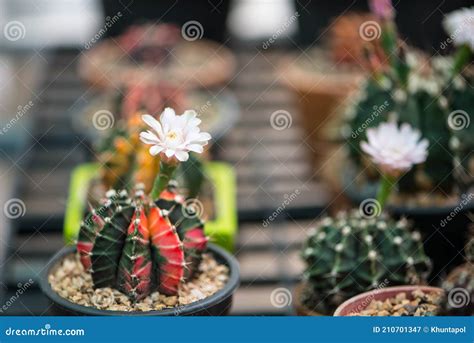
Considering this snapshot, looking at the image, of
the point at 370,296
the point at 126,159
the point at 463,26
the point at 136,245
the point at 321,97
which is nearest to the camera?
the point at 136,245

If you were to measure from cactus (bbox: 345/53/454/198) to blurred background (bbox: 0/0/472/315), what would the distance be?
0.14 metres

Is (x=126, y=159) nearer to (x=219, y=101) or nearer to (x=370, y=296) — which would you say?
(x=370, y=296)

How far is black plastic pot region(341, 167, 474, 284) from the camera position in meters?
1.50

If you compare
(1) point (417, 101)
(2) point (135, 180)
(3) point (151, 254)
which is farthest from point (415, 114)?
(3) point (151, 254)

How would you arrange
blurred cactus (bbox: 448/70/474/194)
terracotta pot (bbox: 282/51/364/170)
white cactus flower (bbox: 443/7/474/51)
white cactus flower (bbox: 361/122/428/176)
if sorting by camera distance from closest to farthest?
white cactus flower (bbox: 361/122/428/176) < white cactus flower (bbox: 443/7/474/51) < blurred cactus (bbox: 448/70/474/194) < terracotta pot (bbox: 282/51/364/170)

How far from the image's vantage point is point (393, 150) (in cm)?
134

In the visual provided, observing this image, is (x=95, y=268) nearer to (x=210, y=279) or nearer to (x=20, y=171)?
(x=210, y=279)

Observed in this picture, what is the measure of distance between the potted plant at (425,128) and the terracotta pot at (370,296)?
0.66 feet

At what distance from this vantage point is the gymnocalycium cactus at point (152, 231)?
1165mm

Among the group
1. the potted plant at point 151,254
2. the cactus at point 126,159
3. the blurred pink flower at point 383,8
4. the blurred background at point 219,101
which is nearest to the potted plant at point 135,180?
the cactus at point 126,159

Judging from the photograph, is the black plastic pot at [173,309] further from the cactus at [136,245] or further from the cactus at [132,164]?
the cactus at [132,164]

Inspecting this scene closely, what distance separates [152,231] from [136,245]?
32mm

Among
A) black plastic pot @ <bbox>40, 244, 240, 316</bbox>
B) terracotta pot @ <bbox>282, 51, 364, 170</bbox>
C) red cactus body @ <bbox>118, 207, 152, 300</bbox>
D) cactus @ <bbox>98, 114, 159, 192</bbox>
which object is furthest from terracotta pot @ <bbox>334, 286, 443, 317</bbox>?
terracotta pot @ <bbox>282, 51, 364, 170</bbox>

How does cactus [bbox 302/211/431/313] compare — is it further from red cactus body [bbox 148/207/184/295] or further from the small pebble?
red cactus body [bbox 148/207/184/295]
